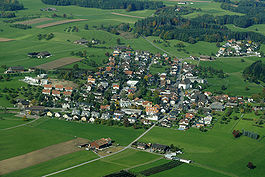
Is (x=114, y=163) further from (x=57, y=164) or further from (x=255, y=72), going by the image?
(x=255, y=72)

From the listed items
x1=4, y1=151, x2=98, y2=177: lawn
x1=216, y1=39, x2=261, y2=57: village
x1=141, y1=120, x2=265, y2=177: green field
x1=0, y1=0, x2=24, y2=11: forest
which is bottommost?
x1=141, y1=120, x2=265, y2=177: green field

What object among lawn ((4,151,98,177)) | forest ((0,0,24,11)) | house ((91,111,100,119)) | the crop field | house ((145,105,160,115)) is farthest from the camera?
forest ((0,0,24,11))

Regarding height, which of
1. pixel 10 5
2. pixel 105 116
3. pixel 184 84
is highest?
pixel 10 5

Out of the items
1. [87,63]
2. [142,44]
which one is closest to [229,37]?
[142,44]

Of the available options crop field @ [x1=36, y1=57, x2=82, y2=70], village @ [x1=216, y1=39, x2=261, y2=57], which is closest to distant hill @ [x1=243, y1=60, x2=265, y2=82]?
village @ [x1=216, y1=39, x2=261, y2=57]

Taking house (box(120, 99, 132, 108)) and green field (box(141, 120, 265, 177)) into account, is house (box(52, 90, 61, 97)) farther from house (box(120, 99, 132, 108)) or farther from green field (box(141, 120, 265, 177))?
green field (box(141, 120, 265, 177))

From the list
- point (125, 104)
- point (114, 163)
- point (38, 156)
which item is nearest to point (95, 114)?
point (125, 104)

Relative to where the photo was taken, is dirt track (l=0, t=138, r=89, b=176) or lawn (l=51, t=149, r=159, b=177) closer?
lawn (l=51, t=149, r=159, b=177)
